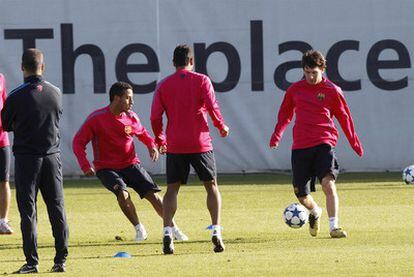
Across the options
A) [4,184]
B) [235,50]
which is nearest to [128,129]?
[4,184]

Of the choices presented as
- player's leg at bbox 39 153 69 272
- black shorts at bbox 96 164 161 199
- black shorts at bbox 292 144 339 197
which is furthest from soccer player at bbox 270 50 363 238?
player's leg at bbox 39 153 69 272

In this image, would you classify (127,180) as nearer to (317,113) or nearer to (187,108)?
(187,108)

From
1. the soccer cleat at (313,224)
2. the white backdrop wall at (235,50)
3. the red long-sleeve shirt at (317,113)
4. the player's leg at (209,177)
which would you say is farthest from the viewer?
the white backdrop wall at (235,50)

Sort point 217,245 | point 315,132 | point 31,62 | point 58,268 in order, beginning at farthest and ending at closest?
point 315,132 < point 217,245 < point 58,268 < point 31,62

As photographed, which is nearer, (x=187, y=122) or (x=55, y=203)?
(x=55, y=203)

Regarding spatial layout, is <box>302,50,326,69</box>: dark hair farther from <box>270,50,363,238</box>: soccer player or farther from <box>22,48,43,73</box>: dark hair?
<box>22,48,43,73</box>: dark hair

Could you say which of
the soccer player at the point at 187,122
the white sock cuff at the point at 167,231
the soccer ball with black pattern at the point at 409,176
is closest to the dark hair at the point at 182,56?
the soccer player at the point at 187,122

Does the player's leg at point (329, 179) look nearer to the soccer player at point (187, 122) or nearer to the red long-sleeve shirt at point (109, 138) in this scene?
the soccer player at point (187, 122)

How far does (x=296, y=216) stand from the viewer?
13820mm

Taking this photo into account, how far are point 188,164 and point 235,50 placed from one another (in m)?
12.2

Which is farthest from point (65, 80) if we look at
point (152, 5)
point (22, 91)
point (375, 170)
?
point (22, 91)

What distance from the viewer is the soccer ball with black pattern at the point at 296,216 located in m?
13.8

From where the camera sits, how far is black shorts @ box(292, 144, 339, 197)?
13.4 metres

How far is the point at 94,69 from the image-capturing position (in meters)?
24.2
